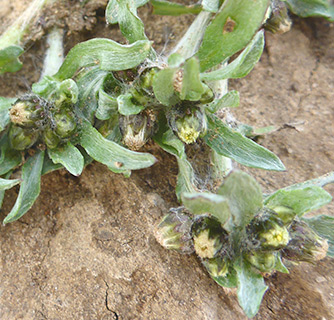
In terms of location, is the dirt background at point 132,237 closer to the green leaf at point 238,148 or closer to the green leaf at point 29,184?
the green leaf at point 29,184

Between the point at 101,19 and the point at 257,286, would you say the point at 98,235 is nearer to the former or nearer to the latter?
the point at 257,286

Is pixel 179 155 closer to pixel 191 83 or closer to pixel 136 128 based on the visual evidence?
pixel 136 128

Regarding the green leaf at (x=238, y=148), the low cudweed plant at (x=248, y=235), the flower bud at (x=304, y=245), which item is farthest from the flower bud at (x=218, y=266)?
the green leaf at (x=238, y=148)

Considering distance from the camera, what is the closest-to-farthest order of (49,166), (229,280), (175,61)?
(175,61) < (229,280) < (49,166)

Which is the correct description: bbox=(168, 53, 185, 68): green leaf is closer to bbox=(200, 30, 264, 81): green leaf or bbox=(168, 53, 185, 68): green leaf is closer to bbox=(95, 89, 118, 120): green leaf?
bbox=(200, 30, 264, 81): green leaf

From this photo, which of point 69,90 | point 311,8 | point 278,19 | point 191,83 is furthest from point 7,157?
point 311,8
